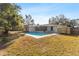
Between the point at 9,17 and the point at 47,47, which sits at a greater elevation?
the point at 9,17

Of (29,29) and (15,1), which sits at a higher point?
(15,1)

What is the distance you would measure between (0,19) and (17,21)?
180 mm

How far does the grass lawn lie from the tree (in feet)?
0.54

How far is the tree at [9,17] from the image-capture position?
2.31 m

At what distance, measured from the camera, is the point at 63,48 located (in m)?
2.32

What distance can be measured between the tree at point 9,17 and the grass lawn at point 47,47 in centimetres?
16

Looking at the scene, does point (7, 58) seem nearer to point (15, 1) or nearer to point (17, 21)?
point (17, 21)

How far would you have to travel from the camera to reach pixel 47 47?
7.60 ft

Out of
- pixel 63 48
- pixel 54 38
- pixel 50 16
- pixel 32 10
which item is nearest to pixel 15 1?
pixel 32 10

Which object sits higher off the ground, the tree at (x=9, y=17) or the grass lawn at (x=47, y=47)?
the tree at (x=9, y=17)

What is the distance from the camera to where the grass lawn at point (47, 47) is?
230 centimetres

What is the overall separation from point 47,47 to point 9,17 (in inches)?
20.2

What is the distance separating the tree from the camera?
2309 mm

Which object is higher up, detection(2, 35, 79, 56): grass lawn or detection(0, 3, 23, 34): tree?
detection(0, 3, 23, 34): tree
